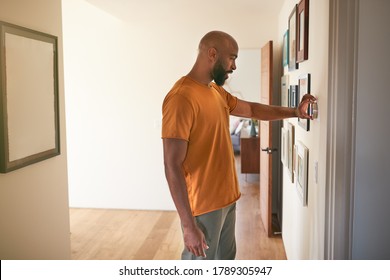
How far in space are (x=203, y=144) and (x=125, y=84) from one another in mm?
3055

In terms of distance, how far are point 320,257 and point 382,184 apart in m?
0.43

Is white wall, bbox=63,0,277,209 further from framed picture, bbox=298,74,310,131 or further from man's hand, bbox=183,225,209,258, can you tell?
man's hand, bbox=183,225,209,258

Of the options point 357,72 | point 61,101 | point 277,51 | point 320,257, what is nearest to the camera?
point 357,72

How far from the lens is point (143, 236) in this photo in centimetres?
412

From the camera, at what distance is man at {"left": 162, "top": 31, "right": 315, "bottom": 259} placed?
1880 millimetres

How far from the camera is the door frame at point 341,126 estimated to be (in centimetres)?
157

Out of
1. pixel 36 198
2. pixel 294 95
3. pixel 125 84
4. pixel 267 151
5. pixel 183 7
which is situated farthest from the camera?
pixel 125 84

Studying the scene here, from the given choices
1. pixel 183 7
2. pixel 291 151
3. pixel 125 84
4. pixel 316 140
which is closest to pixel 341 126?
pixel 316 140

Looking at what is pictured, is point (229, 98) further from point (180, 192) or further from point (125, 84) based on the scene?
point (125, 84)

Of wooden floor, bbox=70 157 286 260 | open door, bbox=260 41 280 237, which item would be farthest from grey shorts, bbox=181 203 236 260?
open door, bbox=260 41 280 237

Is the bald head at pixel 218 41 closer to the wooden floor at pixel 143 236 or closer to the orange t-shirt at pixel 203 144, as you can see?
the orange t-shirt at pixel 203 144

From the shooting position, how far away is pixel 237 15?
4598mm

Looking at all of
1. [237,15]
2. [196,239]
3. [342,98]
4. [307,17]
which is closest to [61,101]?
[196,239]

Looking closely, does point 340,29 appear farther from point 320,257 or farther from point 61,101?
point 61,101
